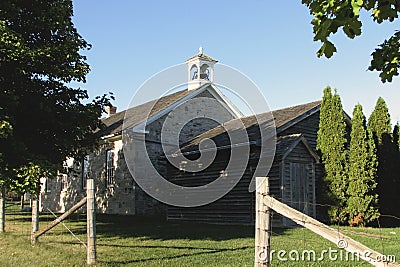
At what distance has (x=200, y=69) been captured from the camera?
82.4ft

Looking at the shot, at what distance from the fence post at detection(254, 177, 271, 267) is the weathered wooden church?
9.68m

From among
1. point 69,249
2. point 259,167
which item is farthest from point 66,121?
point 259,167

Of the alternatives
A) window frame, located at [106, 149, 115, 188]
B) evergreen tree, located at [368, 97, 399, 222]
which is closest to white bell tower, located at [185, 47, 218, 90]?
window frame, located at [106, 149, 115, 188]

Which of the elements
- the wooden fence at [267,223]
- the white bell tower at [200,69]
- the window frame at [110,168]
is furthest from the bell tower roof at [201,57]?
the wooden fence at [267,223]

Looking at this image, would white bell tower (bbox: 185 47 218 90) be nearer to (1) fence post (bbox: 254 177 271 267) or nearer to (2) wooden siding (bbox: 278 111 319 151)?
(2) wooden siding (bbox: 278 111 319 151)

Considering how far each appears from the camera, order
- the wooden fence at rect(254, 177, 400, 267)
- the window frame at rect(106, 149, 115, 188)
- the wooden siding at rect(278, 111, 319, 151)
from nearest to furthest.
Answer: the wooden fence at rect(254, 177, 400, 267)
the wooden siding at rect(278, 111, 319, 151)
the window frame at rect(106, 149, 115, 188)

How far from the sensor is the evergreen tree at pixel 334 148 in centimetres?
1777

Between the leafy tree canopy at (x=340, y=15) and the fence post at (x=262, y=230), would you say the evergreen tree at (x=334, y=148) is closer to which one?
the fence post at (x=262, y=230)

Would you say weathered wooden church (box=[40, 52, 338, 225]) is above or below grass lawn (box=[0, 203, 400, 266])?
above

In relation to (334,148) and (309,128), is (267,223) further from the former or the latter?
(309,128)

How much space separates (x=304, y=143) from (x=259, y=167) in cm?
202

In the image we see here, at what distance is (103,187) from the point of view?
2386 cm

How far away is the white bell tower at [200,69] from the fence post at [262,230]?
1948 centimetres

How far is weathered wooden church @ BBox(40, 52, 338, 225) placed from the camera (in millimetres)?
17219
